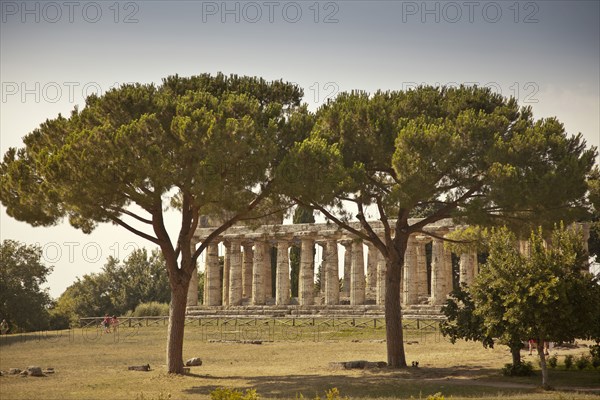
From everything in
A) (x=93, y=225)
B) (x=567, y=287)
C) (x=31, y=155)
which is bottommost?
(x=567, y=287)

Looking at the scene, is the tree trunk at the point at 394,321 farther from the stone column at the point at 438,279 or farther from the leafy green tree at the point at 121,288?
the leafy green tree at the point at 121,288

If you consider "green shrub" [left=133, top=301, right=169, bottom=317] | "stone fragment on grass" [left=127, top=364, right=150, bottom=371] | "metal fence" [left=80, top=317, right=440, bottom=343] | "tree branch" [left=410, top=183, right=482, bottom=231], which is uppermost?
"tree branch" [left=410, top=183, right=482, bottom=231]

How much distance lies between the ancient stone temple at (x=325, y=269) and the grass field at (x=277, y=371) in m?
12.1

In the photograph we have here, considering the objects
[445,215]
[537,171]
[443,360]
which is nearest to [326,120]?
[445,215]

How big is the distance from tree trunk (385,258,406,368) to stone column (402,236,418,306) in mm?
29093

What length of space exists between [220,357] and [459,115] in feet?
56.7

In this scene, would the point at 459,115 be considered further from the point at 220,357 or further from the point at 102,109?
the point at 220,357

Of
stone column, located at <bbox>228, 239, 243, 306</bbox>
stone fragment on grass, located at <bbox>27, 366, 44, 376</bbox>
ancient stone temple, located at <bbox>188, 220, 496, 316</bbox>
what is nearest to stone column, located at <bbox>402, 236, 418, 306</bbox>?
ancient stone temple, located at <bbox>188, 220, 496, 316</bbox>

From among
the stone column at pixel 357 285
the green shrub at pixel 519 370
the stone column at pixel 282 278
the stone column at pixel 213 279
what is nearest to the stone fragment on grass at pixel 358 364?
the green shrub at pixel 519 370

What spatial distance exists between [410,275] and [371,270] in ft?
27.2

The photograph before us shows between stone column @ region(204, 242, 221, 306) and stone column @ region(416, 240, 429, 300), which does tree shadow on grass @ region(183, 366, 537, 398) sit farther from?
stone column @ region(204, 242, 221, 306)

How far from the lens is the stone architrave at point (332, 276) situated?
243 feet

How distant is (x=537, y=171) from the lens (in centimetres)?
3675

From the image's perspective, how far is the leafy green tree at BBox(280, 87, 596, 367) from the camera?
35.7 m
